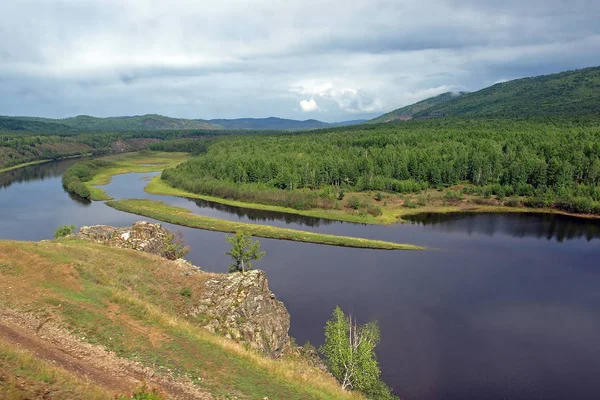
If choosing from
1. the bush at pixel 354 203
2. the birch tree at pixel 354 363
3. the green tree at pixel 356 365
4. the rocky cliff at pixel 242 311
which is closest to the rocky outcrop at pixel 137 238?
the rocky cliff at pixel 242 311

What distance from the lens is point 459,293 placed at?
59344 millimetres

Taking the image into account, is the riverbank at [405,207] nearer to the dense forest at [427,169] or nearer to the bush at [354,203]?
the bush at [354,203]

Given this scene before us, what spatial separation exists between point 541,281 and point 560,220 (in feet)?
158

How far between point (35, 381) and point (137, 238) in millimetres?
38471

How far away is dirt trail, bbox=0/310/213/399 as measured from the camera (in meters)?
21.7

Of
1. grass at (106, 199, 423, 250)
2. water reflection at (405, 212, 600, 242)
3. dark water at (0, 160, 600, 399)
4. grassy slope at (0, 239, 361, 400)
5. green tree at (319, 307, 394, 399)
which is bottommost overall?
water reflection at (405, 212, 600, 242)

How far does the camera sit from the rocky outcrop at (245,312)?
119 feet

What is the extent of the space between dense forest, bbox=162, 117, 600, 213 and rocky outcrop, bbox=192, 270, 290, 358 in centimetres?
7865

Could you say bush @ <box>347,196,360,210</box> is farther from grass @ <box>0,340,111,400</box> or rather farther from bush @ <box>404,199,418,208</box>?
grass @ <box>0,340,111,400</box>

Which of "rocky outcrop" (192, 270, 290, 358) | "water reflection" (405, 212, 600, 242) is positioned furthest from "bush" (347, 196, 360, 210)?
"rocky outcrop" (192, 270, 290, 358)

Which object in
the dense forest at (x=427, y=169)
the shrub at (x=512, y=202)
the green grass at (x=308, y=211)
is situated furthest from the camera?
the dense forest at (x=427, y=169)

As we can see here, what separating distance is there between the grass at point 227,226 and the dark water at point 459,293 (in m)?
3.15

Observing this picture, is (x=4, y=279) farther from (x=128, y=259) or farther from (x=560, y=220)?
(x=560, y=220)

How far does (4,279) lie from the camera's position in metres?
30.9
